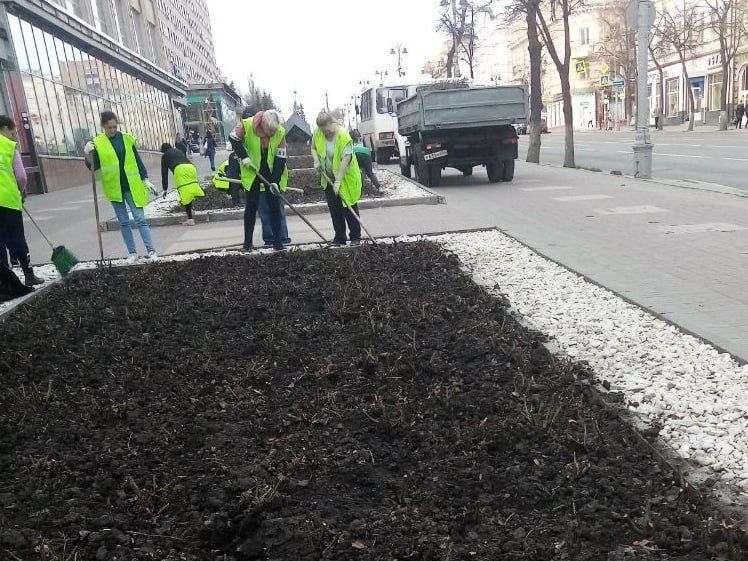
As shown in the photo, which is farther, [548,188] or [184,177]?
[548,188]

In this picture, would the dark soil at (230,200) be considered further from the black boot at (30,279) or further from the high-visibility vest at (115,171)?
the black boot at (30,279)

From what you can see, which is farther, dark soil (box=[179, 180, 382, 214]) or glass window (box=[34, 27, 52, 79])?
glass window (box=[34, 27, 52, 79])

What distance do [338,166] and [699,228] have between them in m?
4.58

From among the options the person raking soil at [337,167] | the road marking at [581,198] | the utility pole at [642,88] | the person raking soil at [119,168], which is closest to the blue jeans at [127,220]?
the person raking soil at [119,168]

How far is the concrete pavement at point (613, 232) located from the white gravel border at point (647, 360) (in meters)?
0.30

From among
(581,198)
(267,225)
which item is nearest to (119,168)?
(267,225)

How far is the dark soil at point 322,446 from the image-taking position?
2373 mm

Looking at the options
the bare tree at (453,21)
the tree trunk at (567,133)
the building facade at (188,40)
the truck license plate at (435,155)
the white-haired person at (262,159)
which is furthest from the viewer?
the building facade at (188,40)

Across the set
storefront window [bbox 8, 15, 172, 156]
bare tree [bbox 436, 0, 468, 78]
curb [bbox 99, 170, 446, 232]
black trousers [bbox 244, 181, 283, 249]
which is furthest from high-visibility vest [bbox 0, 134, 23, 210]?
bare tree [bbox 436, 0, 468, 78]

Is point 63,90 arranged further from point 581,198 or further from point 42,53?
point 581,198

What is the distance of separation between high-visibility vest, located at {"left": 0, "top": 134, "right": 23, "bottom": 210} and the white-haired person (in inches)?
94.3

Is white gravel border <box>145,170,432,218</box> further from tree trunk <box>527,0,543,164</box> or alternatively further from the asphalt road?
tree trunk <box>527,0,543,164</box>

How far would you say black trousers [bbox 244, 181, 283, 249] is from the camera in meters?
8.20

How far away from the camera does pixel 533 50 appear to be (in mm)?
20828
